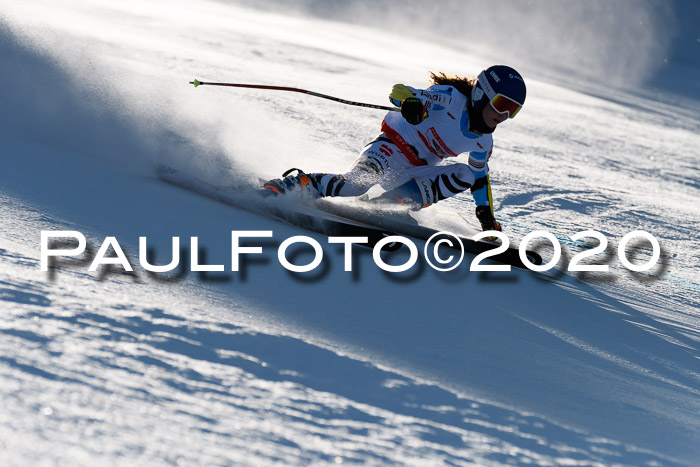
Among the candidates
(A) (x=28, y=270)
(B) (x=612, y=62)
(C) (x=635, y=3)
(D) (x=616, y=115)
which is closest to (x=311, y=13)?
(B) (x=612, y=62)

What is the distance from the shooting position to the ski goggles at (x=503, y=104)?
442 centimetres

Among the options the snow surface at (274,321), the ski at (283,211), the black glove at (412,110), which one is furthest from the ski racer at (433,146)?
the snow surface at (274,321)

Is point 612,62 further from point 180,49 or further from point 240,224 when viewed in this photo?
point 240,224

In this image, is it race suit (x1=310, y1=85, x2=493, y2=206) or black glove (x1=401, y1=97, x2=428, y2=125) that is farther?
race suit (x1=310, y1=85, x2=493, y2=206)

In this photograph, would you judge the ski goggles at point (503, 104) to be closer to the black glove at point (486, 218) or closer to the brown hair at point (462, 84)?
the brown hair at point (462, 84)

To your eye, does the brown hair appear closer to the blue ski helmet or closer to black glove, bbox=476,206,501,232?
the blue ski helmet

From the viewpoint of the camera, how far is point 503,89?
4414 mm

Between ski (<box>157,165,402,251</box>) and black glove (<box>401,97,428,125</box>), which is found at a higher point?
black glove (<box>401,97,428,125</box>)

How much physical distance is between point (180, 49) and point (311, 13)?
1745 centimetres

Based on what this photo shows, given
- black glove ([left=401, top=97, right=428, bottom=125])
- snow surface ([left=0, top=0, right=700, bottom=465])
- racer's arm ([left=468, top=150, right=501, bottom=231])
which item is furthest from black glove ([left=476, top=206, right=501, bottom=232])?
black glove ([left=401, top=97, right=428, bottom=125])

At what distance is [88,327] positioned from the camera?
2.33m

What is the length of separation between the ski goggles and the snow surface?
3.22 feet

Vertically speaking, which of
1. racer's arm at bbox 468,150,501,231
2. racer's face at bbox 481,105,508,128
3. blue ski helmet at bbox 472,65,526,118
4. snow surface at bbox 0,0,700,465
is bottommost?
snow surface at bbox 0,0,700,465

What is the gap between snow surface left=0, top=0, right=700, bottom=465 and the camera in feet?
6.52
